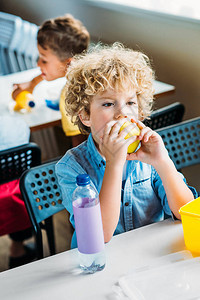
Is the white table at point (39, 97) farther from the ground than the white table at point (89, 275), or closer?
farther from the ground

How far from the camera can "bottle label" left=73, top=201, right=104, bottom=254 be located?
0.93m

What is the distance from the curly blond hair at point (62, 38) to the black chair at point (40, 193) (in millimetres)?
912

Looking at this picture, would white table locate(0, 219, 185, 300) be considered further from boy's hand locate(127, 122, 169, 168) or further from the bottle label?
boy's hand locate(127, 122, 169, 168)

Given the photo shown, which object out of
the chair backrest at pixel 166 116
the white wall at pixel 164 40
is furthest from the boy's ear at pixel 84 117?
the white wall at pixel 164 40

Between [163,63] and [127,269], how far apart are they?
162 centimetres

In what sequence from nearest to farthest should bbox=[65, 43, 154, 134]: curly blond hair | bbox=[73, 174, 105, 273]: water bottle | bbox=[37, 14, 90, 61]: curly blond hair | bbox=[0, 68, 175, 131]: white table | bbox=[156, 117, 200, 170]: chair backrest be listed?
bbox=[73, 174, 105, 273]: water bottle
bbox=[65, 43, 154, 134]: curly blond hair
bbox=[156, 117, 200, 170]: chair backrest
bbox=[0, 68, 175, 131]: white table
bbox=[37, 14, 90, 61]: curly blond hair

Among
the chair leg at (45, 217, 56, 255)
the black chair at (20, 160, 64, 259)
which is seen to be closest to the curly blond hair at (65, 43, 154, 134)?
the black chair at (20, 160, 64, 259)

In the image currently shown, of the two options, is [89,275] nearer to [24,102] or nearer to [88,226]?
[88,226]

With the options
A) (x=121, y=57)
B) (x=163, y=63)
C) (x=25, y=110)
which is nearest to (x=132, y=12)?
(x=163, y=63)

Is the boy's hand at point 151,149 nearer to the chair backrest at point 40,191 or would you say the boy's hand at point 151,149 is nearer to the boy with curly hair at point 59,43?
the chair backrest at point 40,191

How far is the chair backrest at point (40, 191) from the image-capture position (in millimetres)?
1427

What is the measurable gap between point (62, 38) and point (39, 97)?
0.34 m

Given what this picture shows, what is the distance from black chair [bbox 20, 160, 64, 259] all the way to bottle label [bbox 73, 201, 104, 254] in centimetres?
49

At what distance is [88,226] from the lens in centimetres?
94
